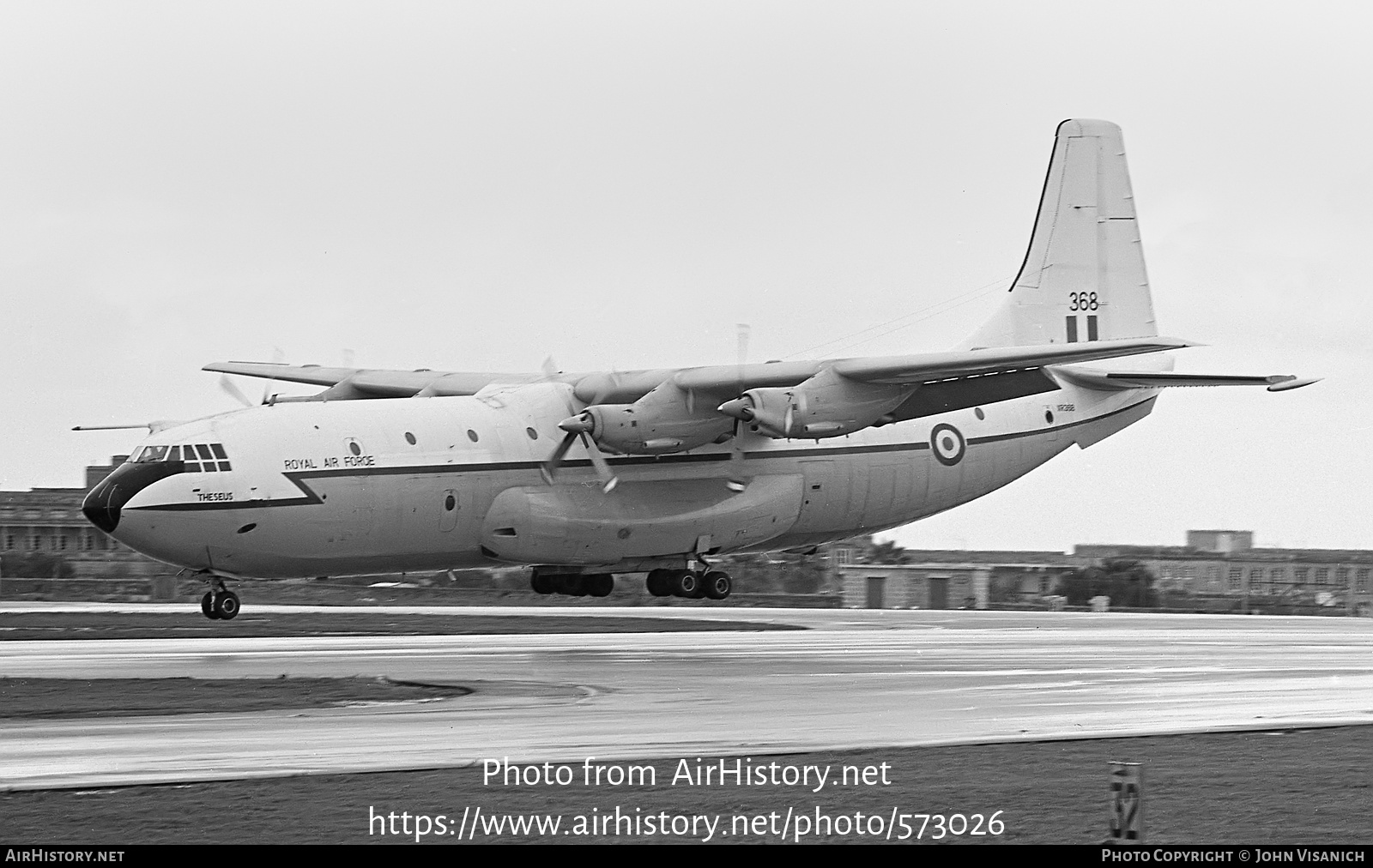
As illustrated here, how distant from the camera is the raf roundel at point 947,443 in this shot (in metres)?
39.4

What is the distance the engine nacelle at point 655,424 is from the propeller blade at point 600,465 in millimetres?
177

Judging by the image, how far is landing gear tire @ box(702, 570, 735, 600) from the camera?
1468 inches

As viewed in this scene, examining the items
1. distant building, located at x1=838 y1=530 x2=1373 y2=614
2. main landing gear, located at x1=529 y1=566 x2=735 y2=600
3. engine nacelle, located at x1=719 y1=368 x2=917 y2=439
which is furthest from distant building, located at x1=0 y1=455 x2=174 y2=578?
engine nacelle, located at x1=719 y1=368 x2=917 y2=439

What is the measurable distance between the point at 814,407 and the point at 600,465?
441 centimetres

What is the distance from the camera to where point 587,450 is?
3472 centimetres

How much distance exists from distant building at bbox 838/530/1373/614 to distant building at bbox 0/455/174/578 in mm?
34925

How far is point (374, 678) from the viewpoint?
28.9 metres

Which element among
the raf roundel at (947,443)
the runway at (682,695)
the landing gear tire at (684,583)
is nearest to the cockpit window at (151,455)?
the runway at (682,695)

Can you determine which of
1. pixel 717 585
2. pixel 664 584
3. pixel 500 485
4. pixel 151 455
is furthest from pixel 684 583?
pixel 151 455

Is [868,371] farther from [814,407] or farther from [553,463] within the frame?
[553,463]

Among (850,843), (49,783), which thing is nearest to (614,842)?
(850,843)

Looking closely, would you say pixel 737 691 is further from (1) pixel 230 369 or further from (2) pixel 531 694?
(1) pixel 230 369

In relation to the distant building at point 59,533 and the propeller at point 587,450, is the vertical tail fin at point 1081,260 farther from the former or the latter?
the distant building at point 59,533
